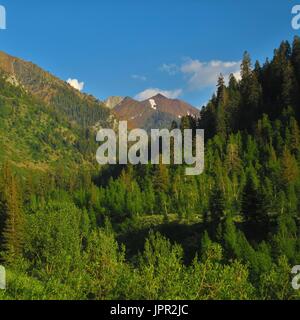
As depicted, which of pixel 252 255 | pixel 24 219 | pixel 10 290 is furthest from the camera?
pixel 24 219

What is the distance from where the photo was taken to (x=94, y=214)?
14562 cm

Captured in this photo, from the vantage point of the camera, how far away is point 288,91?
182500 mm

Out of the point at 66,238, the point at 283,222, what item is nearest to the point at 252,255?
the point at 283,222

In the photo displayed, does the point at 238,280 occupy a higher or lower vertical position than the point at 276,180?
lower

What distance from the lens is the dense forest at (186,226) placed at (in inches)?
1565

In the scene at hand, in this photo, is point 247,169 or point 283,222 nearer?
point 283,222

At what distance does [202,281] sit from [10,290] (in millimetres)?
15668

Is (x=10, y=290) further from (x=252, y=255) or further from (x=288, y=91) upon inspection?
(x=288, y=91)

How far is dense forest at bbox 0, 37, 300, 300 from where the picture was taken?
130ft

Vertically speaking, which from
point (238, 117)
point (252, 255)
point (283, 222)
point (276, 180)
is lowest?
point (252, 255)

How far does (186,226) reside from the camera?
122m
